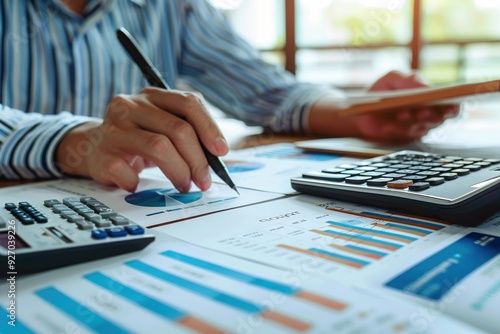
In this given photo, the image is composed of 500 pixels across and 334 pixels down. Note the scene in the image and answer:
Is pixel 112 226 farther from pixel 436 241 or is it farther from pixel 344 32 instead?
pixel 344 32

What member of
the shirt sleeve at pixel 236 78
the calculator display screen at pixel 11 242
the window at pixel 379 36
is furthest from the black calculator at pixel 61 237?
the window at pixel 379 36

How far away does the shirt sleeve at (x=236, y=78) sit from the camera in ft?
2.97

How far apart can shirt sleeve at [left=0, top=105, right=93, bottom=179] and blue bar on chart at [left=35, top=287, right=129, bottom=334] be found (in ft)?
1.02

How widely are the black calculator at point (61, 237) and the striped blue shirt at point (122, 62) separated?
0.94 ft

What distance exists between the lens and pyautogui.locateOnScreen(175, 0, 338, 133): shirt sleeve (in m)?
0.91

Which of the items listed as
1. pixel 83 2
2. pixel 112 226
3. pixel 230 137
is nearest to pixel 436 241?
pixel 112 226

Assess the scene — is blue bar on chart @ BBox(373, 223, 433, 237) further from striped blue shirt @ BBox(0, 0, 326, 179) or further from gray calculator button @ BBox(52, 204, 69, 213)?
striped blue shirt @ BBox(0, 0, 326, 179)

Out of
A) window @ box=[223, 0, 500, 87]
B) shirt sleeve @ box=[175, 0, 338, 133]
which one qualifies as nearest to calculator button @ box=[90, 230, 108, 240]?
shirt sleeve @ box=[175, 0, 338, 133]

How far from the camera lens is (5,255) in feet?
0.88

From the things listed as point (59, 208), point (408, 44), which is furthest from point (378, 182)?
point (408, 44)

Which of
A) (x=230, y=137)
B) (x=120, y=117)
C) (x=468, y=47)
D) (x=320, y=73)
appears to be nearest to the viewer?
(x=120, y=117)

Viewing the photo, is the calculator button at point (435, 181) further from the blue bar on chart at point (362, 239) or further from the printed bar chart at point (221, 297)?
the printed bar chart at point (221, 297)

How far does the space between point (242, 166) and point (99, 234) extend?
304 millimetres

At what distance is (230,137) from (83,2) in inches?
13.8
